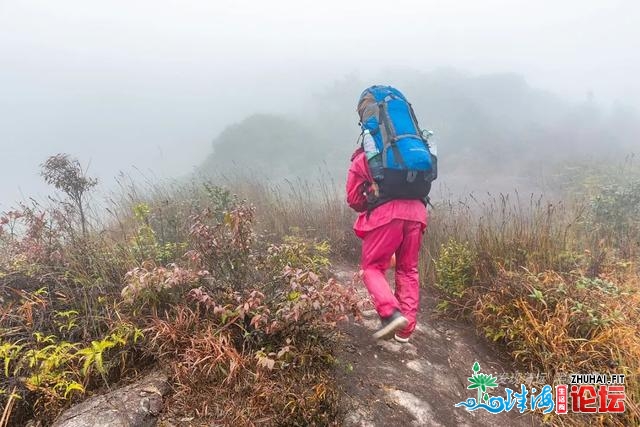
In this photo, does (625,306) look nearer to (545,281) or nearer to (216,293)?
(545,281)

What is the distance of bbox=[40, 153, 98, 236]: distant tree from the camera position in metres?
4.48

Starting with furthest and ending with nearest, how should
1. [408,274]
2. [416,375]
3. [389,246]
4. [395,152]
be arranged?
1. [408,274]
2. [389,246]
3. [395,152]
4. [416,375]

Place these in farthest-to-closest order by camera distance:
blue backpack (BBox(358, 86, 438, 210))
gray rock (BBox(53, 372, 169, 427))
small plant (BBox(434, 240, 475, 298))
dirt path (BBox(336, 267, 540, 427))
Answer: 1. small plant (BBox(434, 240, 475, 298))
2. blue backpack (BBox(358, 86, 438, 210))
3. dirt path (BBox(336, 267, 540, 427))
4. gray rock (BBox(53, 372, 169, 427))

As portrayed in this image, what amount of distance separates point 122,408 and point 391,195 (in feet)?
7.75

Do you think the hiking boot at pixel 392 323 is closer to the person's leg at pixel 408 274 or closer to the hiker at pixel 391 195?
the hiker at pixel 391 195

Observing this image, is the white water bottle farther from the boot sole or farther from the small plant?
the small plant

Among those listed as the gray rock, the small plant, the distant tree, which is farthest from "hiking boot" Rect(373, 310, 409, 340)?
the distant tree

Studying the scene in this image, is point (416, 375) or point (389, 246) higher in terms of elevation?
point (389, 246)

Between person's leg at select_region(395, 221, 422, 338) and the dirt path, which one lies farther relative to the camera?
person's leg at select_region(395, 221, 422, 338)

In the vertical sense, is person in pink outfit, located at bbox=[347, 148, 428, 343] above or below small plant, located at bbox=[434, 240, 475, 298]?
above

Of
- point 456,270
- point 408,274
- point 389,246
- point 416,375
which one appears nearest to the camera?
point 416,375

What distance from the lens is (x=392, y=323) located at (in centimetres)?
304

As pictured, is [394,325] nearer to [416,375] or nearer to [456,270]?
[416,375]

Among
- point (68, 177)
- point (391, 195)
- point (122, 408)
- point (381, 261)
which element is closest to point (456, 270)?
point (381, 261)
